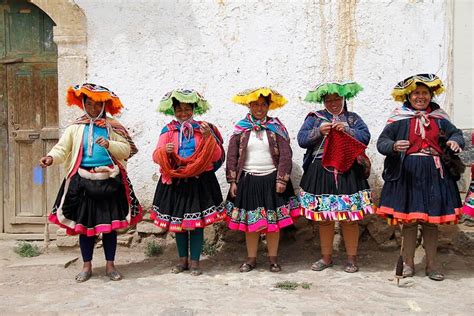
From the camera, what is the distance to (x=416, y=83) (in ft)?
15.2

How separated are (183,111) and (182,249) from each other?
125 centimetres

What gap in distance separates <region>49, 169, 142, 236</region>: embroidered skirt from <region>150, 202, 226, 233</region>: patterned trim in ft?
1.08

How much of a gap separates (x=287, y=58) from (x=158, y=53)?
4.31 ft

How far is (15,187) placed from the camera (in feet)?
19.7

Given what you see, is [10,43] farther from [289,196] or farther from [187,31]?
[289,196]

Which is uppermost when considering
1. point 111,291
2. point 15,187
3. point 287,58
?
point 287,58

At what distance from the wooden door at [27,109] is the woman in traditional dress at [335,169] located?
9.17 ft

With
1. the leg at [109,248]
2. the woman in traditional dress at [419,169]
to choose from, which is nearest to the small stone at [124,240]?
the leg at [109,248]

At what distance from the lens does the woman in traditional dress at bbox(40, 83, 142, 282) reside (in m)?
4.62

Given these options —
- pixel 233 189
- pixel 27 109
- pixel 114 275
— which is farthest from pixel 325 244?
pixel 27 109

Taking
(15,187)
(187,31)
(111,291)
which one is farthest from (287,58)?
(15,187)

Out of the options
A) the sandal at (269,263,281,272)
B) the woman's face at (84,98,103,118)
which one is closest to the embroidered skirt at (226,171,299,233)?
the sandal at (269,263,281,272)

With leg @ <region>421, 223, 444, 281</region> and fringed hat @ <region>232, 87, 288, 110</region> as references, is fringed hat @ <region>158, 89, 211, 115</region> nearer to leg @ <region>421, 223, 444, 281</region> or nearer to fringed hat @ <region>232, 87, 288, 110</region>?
fringed hat @ <region>232, 87, 288, 110</region>

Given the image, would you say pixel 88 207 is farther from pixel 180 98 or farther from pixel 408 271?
pixel 408 271
